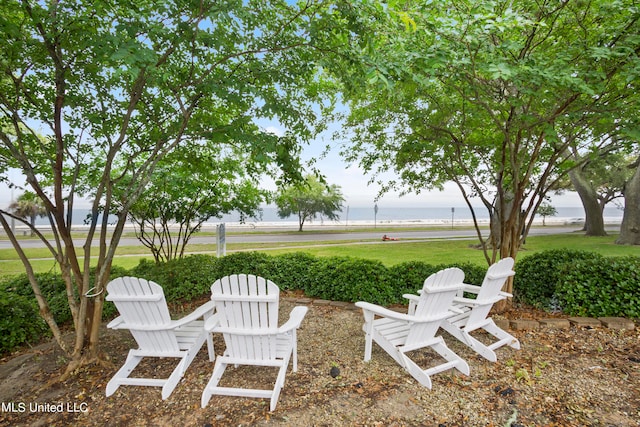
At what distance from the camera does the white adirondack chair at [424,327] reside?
230cm

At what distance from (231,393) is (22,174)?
295 centimetres

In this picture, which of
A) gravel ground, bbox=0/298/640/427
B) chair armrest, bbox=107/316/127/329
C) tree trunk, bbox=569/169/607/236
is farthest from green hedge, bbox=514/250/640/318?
tree trunk, bbox=569/169/607/236

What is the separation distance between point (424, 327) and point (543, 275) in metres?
2.61

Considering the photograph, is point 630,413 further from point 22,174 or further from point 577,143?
point 22,174

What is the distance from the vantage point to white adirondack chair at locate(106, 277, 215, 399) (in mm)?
2189

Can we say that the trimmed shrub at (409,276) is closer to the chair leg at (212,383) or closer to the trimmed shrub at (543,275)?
the trimmed shrub at (543,275)

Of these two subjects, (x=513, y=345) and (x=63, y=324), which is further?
(x=63, y=324)

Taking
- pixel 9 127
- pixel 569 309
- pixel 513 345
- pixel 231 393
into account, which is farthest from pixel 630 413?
pixel 9 127

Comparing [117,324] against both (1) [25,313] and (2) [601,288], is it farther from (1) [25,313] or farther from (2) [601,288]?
(2) [601,288]

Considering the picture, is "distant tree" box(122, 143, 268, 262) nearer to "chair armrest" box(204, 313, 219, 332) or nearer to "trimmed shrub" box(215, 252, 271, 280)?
"trimmed shrub" box(215, 252, 271, 280)

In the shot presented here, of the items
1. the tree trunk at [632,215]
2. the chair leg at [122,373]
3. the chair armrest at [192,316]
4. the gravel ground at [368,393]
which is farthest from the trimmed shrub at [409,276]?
the tree trunk at [632,215]

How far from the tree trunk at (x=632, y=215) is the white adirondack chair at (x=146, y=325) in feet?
43.2

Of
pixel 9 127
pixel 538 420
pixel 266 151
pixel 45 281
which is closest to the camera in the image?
pixel 538 420

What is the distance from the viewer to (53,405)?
6.70 ft
